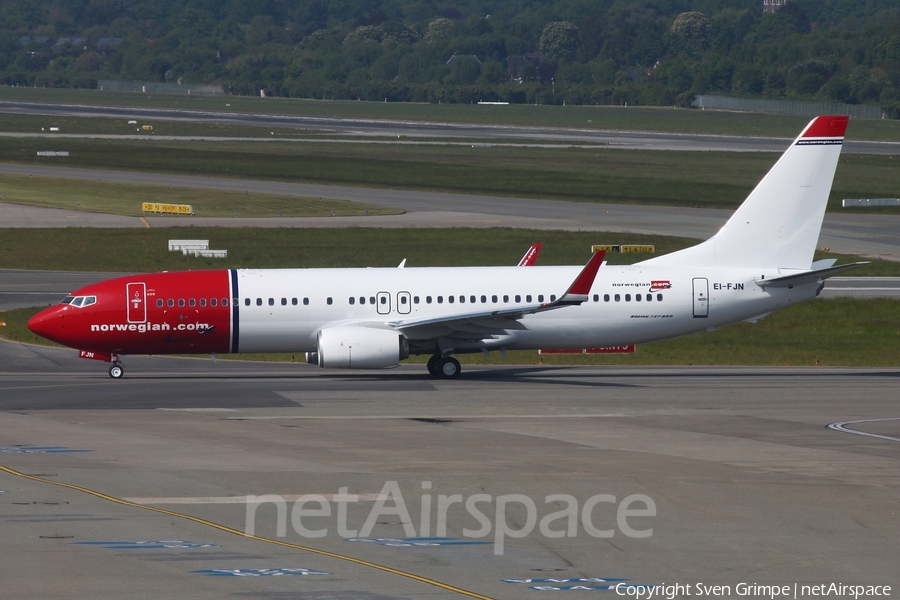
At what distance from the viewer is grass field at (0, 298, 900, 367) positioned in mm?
45062

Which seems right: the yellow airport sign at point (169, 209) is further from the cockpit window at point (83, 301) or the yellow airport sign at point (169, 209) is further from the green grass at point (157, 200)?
the cockpit window at point (83, 301)

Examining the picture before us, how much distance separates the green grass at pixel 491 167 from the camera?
317ft

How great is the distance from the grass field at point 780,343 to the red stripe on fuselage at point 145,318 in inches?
260

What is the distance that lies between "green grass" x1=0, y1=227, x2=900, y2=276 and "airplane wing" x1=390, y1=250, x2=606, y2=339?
21.6 metres

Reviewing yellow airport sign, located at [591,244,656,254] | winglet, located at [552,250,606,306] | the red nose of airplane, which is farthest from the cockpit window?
yellow airport sign, located at [591,244,656,254]

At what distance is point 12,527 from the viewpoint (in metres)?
20.0

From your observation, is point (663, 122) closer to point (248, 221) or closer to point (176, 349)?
point (248, 221)

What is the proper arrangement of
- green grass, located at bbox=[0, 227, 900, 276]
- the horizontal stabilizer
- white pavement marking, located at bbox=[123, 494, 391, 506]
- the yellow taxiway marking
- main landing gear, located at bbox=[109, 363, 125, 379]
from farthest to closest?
1. green grass, located at bbox=[0, 227, 900, 276]
2. main landing gear, located at bbox=[109, 363, 125, 379]
3. the horizontal stabilizer
4. white pavement marking, located at bbox=[123, 494, 391, 506]
5. the yellow taxiway marking

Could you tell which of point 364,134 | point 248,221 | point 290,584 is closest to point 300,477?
point 290,584

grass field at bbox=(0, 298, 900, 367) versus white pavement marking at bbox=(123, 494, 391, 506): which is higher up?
grass field at bbox=(0, 298, 900, 367)

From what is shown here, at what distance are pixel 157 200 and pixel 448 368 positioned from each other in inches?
2116

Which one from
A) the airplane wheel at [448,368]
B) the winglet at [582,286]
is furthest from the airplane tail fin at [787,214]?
the airplane wheel at [448,368]

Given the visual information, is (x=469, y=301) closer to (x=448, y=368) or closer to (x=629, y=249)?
(x=448, y=368)

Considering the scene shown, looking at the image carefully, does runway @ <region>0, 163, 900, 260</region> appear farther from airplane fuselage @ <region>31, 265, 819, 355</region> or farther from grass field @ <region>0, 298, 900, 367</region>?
airplane fuselage @ <region>31, 265, 819, 355</region>
